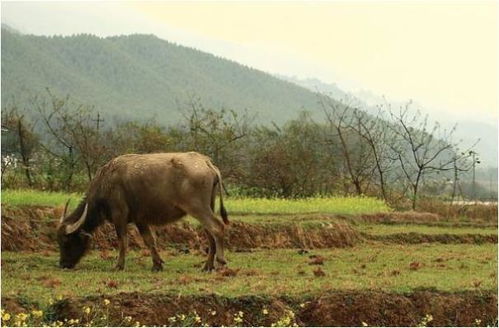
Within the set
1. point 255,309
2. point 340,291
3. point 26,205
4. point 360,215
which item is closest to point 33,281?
point 255,309

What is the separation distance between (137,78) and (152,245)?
51705 millimetres

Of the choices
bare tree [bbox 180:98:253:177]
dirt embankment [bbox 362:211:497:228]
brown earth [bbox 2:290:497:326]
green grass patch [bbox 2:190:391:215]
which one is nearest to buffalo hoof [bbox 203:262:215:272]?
brown earth [bbox 2:290:497:326]

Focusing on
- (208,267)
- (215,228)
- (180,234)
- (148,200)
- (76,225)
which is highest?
(148,200)

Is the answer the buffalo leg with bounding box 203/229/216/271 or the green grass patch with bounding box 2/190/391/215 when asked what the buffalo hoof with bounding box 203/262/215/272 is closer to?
the buffalo leg with bounding box 203/229/216/271

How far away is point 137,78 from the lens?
201ft

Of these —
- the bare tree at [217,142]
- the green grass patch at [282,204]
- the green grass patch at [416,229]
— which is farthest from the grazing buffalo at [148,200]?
the bare tree at [217,142]

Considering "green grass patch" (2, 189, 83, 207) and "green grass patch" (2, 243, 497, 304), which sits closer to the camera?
"green grass patch" (2, 243, 497, 304)

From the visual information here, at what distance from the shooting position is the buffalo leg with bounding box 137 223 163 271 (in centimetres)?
1041

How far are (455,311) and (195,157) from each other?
3.75 m

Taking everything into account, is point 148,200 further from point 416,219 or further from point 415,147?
point 415,147

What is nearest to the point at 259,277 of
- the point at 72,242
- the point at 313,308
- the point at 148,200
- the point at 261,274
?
the point at 261,274

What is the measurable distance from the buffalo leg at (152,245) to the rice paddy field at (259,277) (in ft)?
0.50

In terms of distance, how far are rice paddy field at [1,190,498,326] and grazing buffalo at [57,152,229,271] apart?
1.19ft

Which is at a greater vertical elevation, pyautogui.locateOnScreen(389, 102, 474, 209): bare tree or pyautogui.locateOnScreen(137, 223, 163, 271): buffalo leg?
pyautogui.locateOnScreen(389, 102, 474, 209): bare tree
